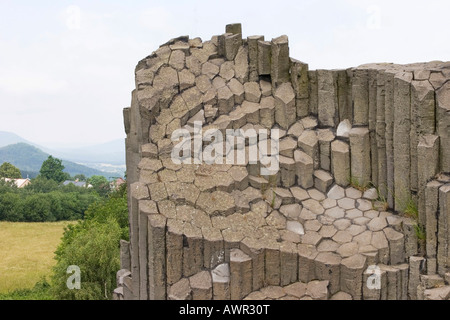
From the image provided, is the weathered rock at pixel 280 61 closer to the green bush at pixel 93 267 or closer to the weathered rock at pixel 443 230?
the weathered rock at pixel 443 230

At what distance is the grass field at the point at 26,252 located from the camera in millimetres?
31672

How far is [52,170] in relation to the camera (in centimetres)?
7050

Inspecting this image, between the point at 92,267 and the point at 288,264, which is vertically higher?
the point at 288,264

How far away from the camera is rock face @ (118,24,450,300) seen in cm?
1037

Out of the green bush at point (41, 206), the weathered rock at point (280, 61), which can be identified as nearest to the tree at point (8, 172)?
the green bush at point (41, 206)

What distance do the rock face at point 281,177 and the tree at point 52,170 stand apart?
59.6 m

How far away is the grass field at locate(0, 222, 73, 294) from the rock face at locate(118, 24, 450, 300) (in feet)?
67.6

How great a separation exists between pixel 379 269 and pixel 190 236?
10.5 feet

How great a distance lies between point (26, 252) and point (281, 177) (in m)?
28.8

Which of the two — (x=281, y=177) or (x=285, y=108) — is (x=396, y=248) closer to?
(x=281, y=177)

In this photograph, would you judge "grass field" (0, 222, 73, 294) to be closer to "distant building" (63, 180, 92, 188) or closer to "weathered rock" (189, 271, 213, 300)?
"distant building" (63, 180, 92, 188)

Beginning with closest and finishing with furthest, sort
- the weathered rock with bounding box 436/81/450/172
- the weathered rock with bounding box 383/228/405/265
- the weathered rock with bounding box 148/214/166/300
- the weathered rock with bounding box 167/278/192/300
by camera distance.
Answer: the weathered rock with bounding box 167/278/192/300
the weathered rock with bounding box 436/81/450/172
the weathered rock with bounding box 148/214/166/300
the weathered rock with bounding box 383/228/405/265

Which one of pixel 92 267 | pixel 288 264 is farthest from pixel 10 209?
pixel 288 264

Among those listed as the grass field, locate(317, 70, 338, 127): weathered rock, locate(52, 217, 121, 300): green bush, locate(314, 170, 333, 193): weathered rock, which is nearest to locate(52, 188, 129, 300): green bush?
locate(52, 217, 121, 300): green bush
